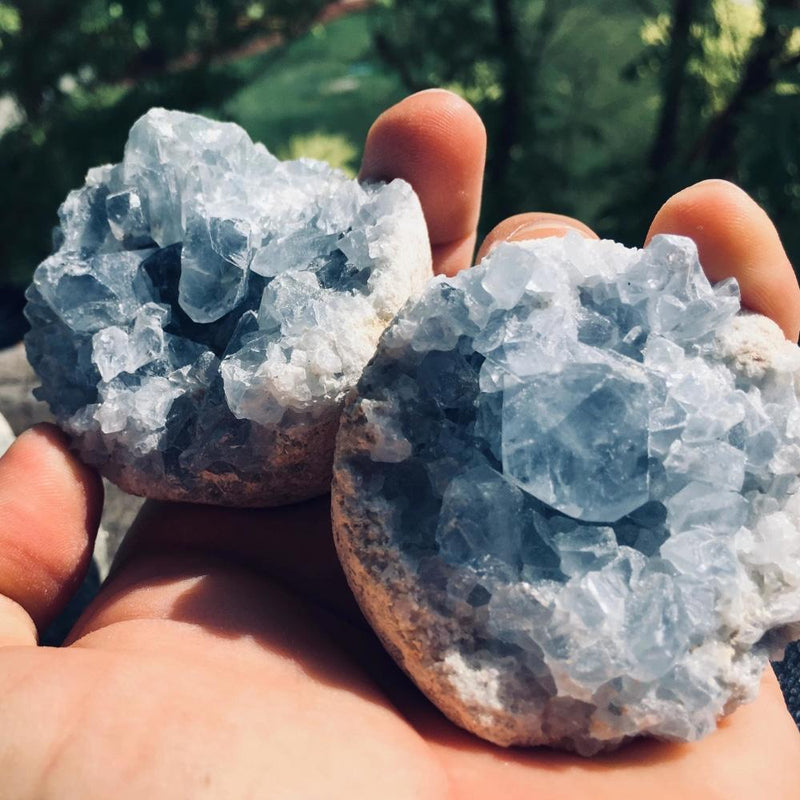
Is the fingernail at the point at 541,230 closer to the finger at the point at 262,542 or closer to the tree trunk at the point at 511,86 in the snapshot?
the finger at the point at 262,542

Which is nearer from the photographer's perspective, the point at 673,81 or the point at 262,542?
the point at 262,542

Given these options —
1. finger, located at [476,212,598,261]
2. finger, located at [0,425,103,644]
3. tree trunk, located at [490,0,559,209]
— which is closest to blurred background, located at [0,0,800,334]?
tree trunk, located at [490,0,559,209]

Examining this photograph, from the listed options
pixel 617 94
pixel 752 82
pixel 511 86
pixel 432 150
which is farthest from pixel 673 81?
pixel 432 150

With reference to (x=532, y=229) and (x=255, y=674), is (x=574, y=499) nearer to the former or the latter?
(x=255, y=674)

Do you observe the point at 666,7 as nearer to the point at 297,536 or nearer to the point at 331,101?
the point at 331,101

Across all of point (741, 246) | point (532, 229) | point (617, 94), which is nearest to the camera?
point (741, 246)
